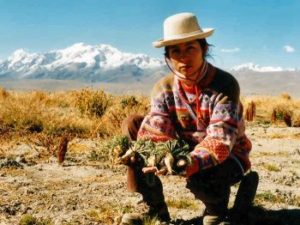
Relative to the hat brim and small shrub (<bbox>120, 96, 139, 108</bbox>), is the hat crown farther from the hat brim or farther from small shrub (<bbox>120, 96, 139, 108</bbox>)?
small shrub (<bbox>120, 96, 139, 108</bbox>)

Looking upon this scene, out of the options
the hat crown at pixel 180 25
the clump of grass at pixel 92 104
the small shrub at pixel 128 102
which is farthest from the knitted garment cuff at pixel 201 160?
the small shrub at pixel 128 102

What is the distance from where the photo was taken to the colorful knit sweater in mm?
3420

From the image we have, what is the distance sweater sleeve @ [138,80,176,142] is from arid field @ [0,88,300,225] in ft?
1.06

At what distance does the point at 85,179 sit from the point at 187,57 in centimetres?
295

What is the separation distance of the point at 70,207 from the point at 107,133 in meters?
4.66

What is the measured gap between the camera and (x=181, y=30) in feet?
11.5

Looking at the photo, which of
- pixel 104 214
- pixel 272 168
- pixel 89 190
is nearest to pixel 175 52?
pixel 104 214

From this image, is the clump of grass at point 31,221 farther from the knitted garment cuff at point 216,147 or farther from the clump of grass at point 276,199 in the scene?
the clump of grass at point 276,199

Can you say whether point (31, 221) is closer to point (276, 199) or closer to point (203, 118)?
point (203, 118)

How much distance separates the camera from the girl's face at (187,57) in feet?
11.5

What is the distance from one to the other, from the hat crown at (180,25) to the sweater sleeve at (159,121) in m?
0.45

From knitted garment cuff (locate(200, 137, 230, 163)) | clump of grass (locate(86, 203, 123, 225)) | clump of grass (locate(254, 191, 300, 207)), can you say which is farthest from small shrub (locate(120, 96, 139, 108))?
knitted garment cuff (locate(200, 137, 230, 163))

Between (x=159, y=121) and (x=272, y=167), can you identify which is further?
(x=272, y=167)

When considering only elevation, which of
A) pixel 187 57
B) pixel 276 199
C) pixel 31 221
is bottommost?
pixel 276 199
